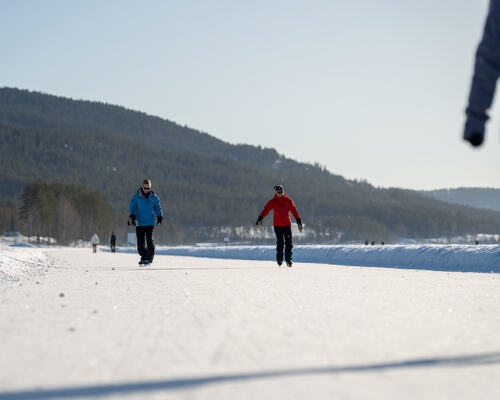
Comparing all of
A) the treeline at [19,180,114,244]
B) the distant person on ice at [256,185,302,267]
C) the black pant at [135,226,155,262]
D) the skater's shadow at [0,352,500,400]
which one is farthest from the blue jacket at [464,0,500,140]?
the treeline at [19,180,114,244]

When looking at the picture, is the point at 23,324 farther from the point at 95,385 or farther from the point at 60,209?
the point at 60,209

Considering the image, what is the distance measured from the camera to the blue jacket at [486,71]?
3.05 metres

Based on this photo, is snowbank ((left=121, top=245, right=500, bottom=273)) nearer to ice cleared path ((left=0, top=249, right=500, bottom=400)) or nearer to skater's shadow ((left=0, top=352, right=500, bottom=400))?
ice cleared path ((left=0, top=249, right=500, bottom=400))

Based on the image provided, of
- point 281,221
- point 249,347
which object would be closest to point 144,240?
point 281,221

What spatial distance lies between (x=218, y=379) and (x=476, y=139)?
1779mm

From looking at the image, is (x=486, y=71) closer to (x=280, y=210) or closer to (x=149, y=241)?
(x=280, y=210)

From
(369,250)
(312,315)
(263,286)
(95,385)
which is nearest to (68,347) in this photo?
(95,385)

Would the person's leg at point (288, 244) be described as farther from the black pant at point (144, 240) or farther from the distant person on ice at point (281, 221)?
the black pant at point (144, 240)

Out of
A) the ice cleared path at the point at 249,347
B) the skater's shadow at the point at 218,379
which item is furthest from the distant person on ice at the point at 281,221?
the skater's shadow at the point at 218,379

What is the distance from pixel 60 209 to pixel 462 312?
356 feet

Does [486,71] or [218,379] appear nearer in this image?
[218,379]

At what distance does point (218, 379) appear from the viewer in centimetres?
244

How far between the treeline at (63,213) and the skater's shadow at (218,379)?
330 ft

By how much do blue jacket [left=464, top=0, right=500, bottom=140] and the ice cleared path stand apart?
1261mm
